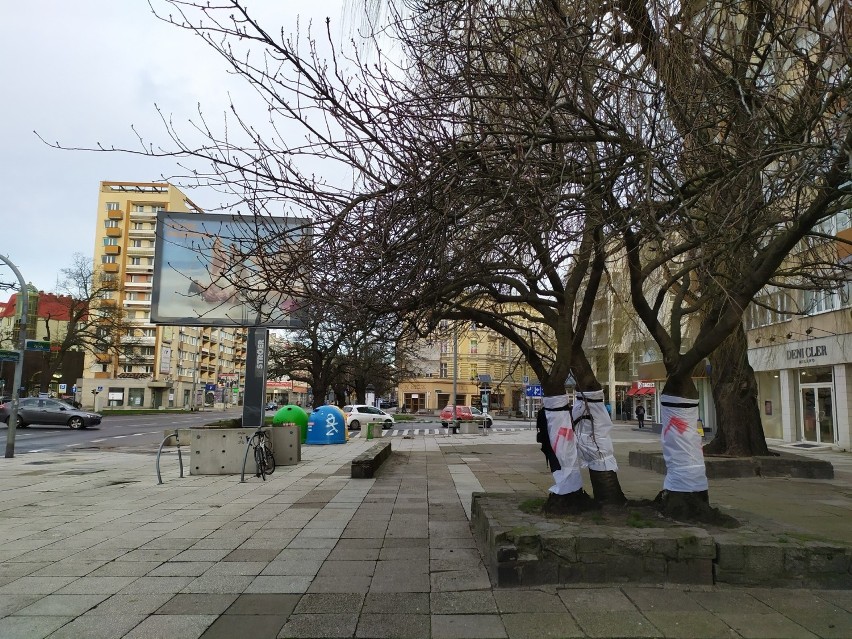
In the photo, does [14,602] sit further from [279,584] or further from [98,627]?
[279,584]

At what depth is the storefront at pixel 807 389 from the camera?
66.0ft

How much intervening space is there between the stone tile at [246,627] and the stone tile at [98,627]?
61cm

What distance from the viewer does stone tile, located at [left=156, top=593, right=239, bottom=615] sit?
15.1 ft

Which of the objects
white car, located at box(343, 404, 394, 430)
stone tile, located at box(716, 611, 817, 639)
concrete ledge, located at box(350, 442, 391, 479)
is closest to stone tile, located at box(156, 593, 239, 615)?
stone tile, located at box(716, 611, 817, 639)

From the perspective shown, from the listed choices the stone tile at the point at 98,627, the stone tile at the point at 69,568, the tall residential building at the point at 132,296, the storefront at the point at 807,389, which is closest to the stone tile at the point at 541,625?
the stone tile at the point at 98,627

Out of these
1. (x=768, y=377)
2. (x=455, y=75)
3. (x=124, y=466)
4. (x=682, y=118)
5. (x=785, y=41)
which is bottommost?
(x=124, y=466)

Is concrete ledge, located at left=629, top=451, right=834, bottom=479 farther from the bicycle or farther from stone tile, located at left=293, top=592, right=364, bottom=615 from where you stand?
stone tile, located at left=293, top=592, right=364, bottom=615

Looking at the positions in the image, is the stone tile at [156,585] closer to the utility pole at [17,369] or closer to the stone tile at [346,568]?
the stone tile at [346,568]

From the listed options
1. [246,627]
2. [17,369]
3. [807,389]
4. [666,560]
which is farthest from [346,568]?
[807,389]

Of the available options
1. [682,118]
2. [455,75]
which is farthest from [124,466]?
[682,118]

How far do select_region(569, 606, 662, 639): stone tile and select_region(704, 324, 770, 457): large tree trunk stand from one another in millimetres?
9894

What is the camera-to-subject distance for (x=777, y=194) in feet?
19.2

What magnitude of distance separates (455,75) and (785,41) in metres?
3.47

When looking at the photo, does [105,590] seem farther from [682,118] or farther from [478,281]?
[682,118]
